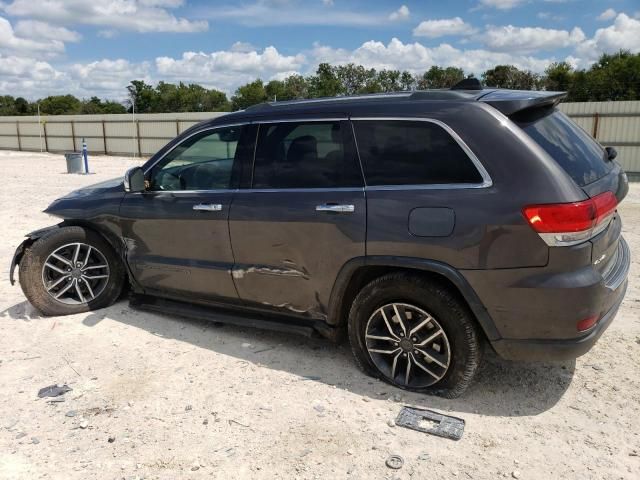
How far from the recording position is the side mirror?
174 inches

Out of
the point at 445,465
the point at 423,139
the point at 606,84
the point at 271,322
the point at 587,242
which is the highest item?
the point at 606,84

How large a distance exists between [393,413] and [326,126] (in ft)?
6.30

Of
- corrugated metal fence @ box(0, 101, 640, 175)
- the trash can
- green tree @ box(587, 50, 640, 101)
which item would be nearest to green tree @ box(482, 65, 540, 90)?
green tree @ box(587, 50, 640, 101)

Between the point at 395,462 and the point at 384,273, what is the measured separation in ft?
3.80

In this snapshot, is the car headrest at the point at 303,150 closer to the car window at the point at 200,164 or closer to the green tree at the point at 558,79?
the car window at the point at 200,164

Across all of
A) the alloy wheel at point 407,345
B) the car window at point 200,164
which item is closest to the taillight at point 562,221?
the alloy wheel at point 407,345

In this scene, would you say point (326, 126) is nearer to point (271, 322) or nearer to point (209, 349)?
point (271, 322)

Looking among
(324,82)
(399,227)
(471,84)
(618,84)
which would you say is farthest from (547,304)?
(324,82)

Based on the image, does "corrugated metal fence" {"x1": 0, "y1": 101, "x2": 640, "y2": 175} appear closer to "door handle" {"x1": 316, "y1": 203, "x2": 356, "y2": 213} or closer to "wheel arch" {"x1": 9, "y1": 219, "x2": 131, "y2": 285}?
"door handle" {"x1": 316, "y1": 203, "x2": 356, "y2": 213}

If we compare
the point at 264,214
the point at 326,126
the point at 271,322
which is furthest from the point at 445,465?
the point at 326,126

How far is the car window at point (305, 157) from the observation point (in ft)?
11.7

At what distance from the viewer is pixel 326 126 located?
3695mm

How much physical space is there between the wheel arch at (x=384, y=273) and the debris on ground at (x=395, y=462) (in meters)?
0.87

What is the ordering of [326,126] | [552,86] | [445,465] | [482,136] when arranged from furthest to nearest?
[552,86] → [326,126] → [482,136] → [445,465]
